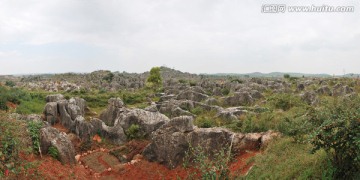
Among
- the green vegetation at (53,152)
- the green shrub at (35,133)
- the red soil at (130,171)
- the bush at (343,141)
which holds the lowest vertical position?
the red soil at (130,171)

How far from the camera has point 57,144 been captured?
12359 millimetres

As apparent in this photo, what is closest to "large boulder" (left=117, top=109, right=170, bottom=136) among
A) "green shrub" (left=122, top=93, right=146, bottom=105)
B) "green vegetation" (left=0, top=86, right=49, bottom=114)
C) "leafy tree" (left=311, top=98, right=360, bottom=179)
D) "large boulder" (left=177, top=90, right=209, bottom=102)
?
"leafy tree" (left=311, top=98, right=360, bottom=179)

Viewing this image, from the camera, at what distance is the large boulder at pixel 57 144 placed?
39.4 ft

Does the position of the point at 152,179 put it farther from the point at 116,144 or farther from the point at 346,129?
the point at 346,129

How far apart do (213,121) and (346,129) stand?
1259 centimetres

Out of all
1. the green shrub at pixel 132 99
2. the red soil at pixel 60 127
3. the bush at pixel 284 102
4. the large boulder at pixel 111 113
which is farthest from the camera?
the green shrub at pixel 132 99

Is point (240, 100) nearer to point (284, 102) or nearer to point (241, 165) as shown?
point (284, 102)

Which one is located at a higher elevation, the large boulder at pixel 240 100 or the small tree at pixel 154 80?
the small tree at pixel 154 80

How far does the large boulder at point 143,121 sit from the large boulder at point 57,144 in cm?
485

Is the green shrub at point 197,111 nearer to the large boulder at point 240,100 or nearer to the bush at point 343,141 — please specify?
the large boulder at point 240,100

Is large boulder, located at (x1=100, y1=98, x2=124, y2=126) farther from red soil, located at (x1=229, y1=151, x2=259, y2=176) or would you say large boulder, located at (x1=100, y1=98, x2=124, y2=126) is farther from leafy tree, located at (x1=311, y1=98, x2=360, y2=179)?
leafy tree, located at (x1=311, y1=98, x2=360, y2=179)

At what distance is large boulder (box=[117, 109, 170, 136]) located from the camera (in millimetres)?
16753

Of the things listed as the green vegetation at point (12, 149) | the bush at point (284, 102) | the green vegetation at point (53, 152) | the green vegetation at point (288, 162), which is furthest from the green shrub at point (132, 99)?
the green vegetation at point (288, 162)

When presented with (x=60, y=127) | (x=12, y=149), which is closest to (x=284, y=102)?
(x=60, y=127)
